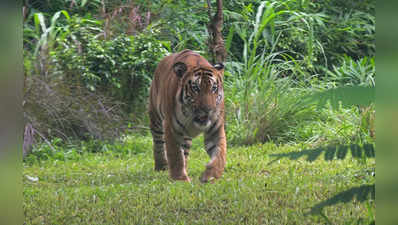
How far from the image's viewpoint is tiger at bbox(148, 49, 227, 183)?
3.17 metres

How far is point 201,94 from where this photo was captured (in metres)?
3.16

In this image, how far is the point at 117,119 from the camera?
4.71m

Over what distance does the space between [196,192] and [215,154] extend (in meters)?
0.48

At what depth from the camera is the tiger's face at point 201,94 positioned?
3.14 meters

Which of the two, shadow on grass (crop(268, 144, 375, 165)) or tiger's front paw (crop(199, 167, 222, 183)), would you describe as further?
tiger's front paw (crop(199, 167, 222, 183))

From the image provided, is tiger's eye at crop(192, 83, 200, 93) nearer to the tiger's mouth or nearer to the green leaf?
the tiger's mouth

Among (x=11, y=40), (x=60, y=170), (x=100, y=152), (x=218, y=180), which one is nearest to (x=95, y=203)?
(x=218, y=180)

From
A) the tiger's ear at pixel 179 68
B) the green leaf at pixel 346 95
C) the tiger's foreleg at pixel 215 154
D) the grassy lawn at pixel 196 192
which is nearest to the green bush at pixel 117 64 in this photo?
the grassy lawn at pixel 196 192

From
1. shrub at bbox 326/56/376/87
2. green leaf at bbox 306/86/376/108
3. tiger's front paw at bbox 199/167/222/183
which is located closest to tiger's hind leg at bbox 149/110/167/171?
tiger's front paw at bbox 199/167/222/183

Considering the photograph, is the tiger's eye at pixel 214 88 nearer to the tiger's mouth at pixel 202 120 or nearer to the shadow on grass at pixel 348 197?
the tiger's mouth at pixel 202 120

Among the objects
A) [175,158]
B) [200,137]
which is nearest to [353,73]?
[200,137]

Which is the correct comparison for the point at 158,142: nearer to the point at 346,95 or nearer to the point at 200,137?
the point at 200,137

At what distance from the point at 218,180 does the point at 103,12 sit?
289cm

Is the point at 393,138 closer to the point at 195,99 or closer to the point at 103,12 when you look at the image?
the point at 195,99
